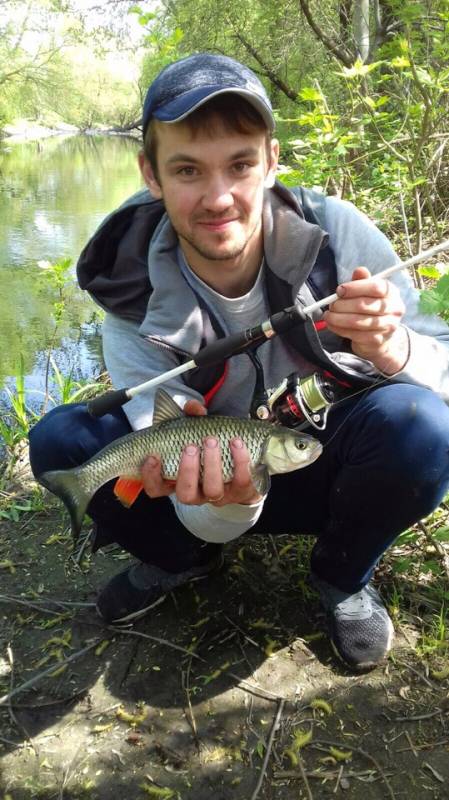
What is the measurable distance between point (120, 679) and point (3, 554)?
92 cm

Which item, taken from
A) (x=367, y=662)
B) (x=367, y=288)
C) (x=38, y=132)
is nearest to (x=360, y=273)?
(x=367, y=288)

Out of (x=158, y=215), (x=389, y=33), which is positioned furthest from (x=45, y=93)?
(x=158, y=215)

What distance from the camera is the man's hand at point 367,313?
61.1 inches

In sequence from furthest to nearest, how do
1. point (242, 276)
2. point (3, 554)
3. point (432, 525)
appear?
point (3, 554), point (432, 525), point (242, 276)

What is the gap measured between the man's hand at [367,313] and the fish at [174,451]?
1.03 ft

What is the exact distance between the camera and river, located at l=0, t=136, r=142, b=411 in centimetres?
615

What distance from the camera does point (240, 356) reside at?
7.01ft

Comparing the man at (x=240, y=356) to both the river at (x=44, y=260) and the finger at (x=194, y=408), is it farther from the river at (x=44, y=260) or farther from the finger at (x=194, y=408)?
the river at (x=44, y=260)

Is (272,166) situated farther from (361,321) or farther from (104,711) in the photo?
(104,711)

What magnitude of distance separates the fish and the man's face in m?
0.55

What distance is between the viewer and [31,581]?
8.11 feet

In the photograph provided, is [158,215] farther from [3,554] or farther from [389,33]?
[389,33]

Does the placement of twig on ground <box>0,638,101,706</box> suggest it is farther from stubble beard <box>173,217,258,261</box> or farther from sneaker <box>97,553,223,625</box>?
stubble beard <box>173,217,258,261</box>

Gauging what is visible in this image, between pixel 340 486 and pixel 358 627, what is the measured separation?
46cm
